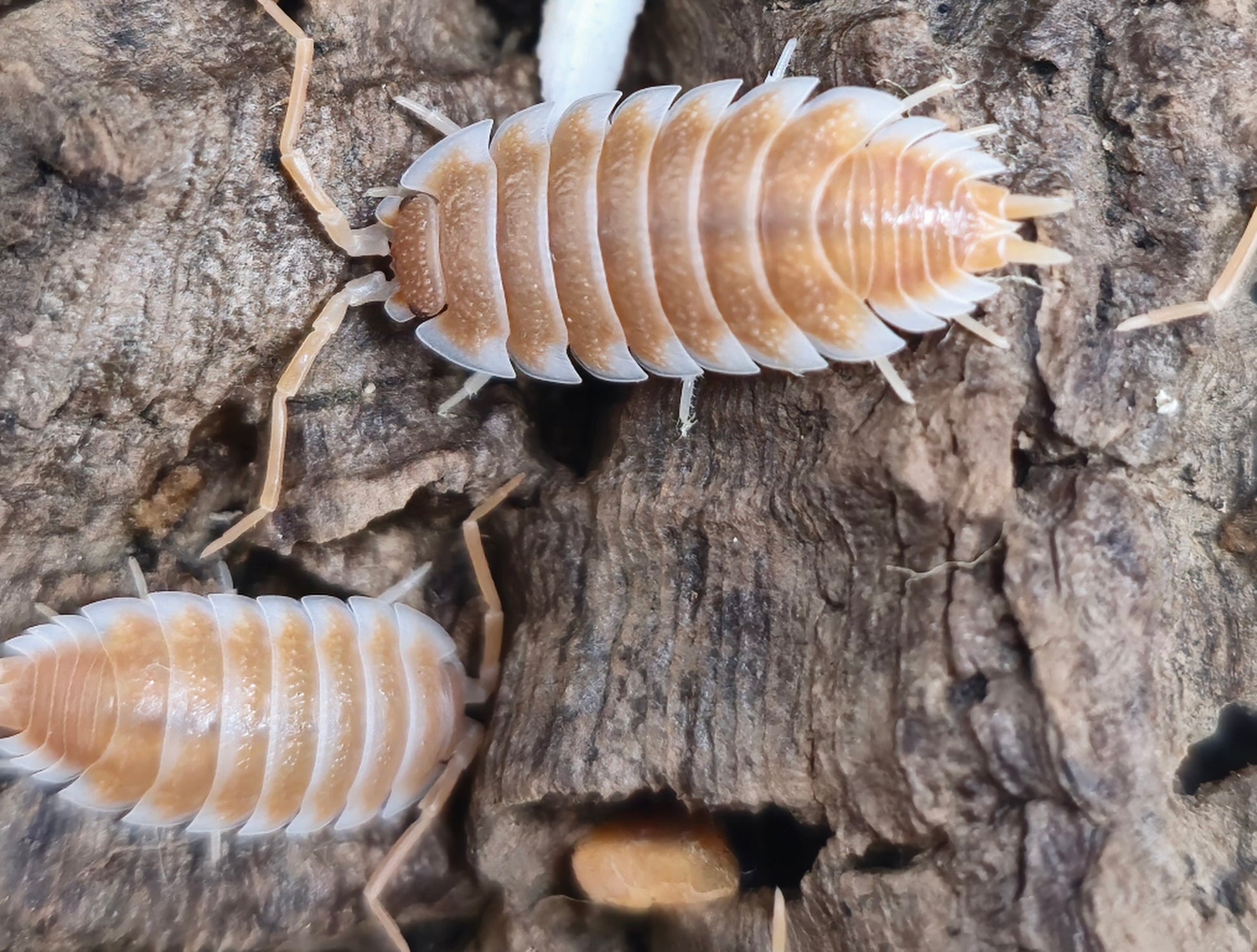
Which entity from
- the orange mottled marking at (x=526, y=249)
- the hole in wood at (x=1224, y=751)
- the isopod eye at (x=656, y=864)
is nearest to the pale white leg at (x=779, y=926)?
the isopod eye at (x=656, y=864)

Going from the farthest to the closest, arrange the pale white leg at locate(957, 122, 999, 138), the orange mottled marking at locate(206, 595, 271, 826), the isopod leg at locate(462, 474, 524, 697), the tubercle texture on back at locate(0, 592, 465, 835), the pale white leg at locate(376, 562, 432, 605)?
the pale white leg at locate(376, 562, 432, 605)
the isopod leg at locate(462, 474, 524, 697)
the orange mottled marking at locate(206, 595, 271, 826)
the tubercle texture on back at locate(0, 592, 465, 835)
the pale white leg at locate(957, 122, 999, 138)

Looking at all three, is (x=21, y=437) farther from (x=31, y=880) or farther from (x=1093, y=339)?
(x=1093, y=339)

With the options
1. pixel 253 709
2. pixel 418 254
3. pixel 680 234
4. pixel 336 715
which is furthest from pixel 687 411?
pixel 253 709

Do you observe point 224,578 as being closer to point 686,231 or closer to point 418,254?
point 418,254

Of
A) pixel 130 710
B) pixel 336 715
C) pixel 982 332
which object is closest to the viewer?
pixel 982 332

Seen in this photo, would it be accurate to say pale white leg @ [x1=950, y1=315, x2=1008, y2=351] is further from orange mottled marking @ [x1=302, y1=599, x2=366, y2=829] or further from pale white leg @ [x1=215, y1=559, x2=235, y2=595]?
pale white leg @ [x1=215, y1=559, x2=235, y2=595]

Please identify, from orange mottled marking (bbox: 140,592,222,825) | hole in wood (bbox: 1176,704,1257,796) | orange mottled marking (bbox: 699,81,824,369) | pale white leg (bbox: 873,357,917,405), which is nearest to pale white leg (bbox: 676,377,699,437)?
orange mottled marking (bbox: 699,81,824,369)

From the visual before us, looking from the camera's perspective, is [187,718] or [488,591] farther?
[488,591]
